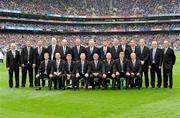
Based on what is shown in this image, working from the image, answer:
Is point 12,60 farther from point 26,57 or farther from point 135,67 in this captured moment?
point 135,67

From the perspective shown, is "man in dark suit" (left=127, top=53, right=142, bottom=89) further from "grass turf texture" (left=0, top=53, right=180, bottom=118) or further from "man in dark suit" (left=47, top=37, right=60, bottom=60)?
"man in dark suit" (left=47, top=37, right=60, bottom=60)

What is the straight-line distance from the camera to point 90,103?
1440 cm

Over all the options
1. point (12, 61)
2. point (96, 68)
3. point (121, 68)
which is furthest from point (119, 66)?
point (12, 61)

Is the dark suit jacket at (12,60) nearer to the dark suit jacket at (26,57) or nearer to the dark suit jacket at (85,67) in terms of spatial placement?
the dark suit jacket at (26,57)

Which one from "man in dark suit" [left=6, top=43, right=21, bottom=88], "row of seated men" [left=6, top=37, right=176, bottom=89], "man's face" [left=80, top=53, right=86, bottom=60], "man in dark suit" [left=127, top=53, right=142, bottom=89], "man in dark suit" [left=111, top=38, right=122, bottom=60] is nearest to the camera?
"man in dark suit" [left=127, top=53, right=142, bottom=89]

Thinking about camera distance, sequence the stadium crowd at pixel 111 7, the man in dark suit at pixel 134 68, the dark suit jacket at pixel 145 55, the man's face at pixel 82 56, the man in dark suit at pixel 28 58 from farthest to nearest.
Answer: the stadium crowd at pixel 111 7 → the man in dark suit at pixel 28 58 → the dark suit jacket at pixel 145 55 → the man's face at pixel 82 56 → the man in dark suit at pixel 134 68

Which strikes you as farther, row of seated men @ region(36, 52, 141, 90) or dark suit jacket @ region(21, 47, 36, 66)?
dark suit jacket @ region(21, 47, 36, 66)

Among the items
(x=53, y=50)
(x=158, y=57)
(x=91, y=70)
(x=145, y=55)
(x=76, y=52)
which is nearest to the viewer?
(x=91, y=70)

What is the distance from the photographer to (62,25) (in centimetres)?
8288

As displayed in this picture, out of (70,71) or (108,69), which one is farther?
(70,71)

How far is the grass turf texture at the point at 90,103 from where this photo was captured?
40.6 ft

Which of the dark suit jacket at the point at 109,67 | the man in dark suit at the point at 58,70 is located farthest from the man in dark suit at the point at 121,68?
the man in dark suit at the point at 58,70

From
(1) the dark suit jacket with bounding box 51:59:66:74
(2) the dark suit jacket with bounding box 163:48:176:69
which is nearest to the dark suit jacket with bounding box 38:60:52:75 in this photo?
(1) the dark suit jacket with bounding box 51:59:66:74

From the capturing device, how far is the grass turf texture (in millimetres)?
12383
